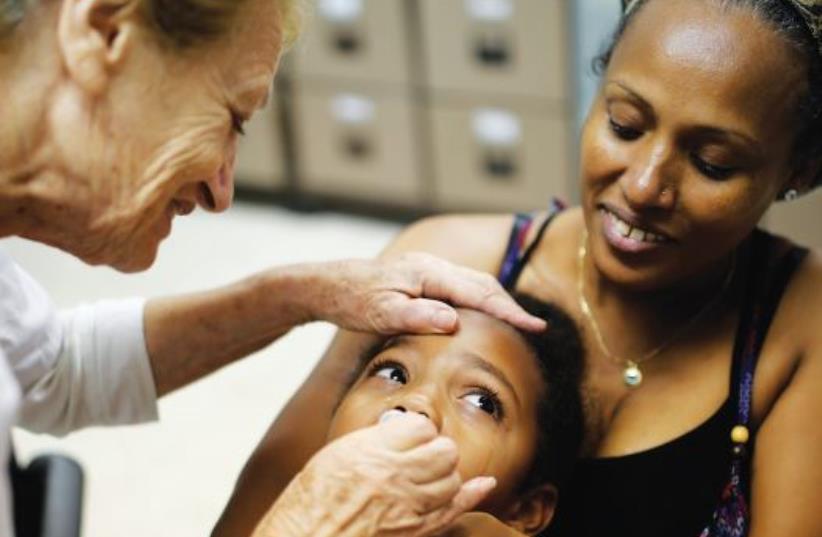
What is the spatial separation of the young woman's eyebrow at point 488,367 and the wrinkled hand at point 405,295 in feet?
0.14

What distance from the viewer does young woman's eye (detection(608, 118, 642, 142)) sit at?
1.49 m

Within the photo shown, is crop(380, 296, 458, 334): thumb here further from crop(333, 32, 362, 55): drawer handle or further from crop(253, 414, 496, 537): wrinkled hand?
crop(333, 32, 362, 55): drawer handle

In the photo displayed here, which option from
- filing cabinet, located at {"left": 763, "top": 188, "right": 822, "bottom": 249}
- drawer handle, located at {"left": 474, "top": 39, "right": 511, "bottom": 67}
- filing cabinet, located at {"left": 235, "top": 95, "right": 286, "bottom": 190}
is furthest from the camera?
filing cabinet, located at {"left": 235, "top": 95, "right": 286, "bottom": 190}

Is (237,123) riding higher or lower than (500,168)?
higher

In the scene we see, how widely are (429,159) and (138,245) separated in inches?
112

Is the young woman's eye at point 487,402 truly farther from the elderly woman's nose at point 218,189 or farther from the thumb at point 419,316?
the elderly woman's nose at point 218,189

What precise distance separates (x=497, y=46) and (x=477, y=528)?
8.56ft

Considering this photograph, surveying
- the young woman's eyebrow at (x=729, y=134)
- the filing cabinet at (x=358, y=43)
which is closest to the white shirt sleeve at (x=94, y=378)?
the young woman's eyebrow at (x=729, y=134)

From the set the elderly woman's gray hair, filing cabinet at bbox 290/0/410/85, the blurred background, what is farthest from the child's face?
filing cabinet at bbox 290/0/410/85

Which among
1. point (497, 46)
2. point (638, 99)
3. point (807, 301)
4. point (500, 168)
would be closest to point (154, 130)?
point (638, 99)

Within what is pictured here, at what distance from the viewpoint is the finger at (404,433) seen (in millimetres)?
1216

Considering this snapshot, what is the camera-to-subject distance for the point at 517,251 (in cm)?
172

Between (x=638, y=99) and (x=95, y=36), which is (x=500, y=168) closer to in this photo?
(x=638, y=99)

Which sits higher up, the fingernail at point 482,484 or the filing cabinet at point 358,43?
A: the fingernail at point 482,484
